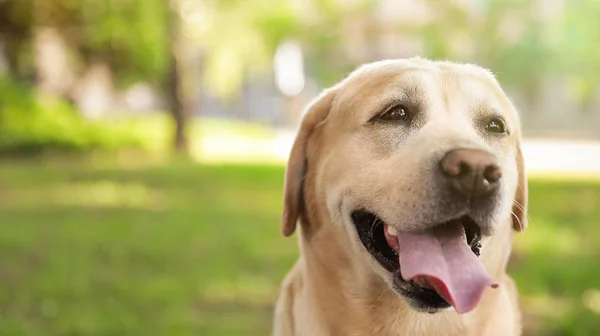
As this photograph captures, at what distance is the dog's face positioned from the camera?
2.31 m

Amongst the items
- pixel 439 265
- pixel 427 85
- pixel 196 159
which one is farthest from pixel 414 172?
pixel 196 159

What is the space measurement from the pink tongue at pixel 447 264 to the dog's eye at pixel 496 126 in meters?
0.49

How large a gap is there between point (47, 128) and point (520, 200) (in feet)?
54.6

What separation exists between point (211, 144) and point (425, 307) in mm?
19836

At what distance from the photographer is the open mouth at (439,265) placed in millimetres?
2316

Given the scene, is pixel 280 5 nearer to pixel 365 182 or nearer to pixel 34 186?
pixel 34 186

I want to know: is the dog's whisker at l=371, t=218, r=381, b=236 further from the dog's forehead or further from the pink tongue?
the dog's forehead

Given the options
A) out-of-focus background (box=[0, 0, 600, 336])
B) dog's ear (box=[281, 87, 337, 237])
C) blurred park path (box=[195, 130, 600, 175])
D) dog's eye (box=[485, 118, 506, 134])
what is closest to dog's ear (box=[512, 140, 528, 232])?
dog's eye (box=[485, 118, 506, 134])

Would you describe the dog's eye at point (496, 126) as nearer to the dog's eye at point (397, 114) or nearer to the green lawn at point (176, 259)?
the dog's eye at point (397, 114)

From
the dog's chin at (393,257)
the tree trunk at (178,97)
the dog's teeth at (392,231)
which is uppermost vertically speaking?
the dog's teeth at (392,231)

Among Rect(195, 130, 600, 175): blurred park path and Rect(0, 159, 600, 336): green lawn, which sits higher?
Rect(0, 159, 600, 336): green lawn

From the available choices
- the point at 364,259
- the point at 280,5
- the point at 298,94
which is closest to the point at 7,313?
the point at 364,259

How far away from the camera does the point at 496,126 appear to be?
8.99ft

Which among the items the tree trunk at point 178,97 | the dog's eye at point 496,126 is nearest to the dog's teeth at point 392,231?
the dog's eye at point 496,126
